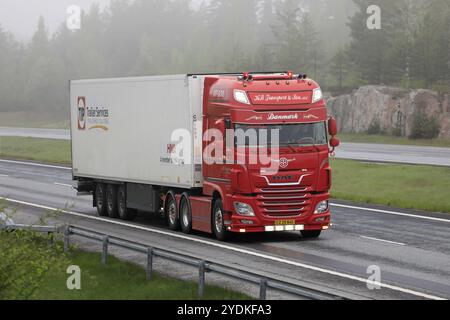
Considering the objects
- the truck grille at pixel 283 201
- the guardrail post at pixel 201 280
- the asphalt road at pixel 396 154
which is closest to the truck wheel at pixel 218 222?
the truck grille at pixel 283 201

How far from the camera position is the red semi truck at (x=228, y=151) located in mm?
22969

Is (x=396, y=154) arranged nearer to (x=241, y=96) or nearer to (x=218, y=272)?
(x=241, y=96)

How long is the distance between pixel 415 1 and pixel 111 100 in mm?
76922

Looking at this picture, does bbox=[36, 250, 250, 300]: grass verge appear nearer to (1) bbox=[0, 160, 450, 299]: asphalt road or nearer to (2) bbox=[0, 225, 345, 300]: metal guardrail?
(2) bbox=[0, 225, 345, 300]: metal guardrail

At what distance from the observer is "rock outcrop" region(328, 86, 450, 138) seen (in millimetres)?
66438

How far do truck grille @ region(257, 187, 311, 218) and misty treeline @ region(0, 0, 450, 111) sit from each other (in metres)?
51.9

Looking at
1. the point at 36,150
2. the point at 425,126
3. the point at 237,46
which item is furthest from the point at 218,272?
the point at 237,46

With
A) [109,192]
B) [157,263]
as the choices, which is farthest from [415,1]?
[157,263]

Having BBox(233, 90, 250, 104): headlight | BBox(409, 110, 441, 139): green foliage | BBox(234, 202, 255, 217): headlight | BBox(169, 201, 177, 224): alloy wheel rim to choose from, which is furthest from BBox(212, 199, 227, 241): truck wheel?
BBox(409, 110, 441, 139): green foliage

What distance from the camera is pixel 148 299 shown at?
1528 centimetres

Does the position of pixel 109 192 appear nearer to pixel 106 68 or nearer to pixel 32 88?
pixel 32 88

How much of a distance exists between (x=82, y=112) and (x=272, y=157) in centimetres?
998

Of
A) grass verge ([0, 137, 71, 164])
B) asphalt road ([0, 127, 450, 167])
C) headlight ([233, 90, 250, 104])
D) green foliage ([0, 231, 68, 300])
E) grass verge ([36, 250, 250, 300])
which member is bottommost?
grass verge ([0, 137, 71, 164])

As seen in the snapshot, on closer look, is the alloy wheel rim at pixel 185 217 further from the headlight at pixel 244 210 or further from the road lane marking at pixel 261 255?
the headlight at pixel 244 210
